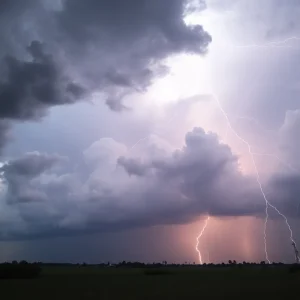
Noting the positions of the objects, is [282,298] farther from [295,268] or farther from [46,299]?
[295,268]

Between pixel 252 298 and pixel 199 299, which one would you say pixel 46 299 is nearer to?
pixel 199 299

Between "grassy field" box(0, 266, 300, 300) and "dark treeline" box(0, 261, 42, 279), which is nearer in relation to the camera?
"grassy field" box(0, 266, 300, 300)

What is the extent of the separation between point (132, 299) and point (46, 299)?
29.7 ft

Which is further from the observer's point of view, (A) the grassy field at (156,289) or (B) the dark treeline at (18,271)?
(B) the dark treeline at (18,271)

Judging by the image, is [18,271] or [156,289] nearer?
[156,289]

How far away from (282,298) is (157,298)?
1202 cm

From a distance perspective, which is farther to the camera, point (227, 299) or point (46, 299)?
point (46, 299)

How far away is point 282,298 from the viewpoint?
3406cm

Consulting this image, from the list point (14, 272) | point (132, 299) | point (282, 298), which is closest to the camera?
point (282, 298)

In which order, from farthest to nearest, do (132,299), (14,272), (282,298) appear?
(14,272), (132,299), (282,298)

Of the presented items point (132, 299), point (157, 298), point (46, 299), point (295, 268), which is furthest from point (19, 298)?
point (295, 268)

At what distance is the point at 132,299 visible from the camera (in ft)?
120

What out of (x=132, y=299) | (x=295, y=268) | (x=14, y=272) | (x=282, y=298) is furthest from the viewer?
(x=295, y=268)

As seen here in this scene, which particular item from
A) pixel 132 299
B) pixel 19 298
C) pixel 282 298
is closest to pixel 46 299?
pixel 19 298
